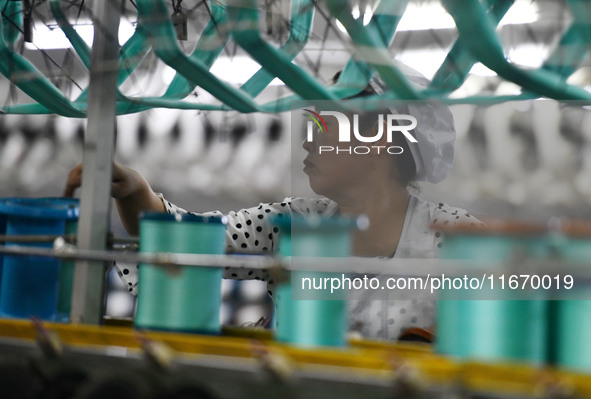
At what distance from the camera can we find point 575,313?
0.55 meters

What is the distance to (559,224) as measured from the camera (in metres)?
0.57

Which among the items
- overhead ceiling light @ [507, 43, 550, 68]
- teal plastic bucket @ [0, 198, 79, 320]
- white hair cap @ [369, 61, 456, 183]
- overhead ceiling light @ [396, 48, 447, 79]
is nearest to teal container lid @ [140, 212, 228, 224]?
teal plastic bucket @ [0, 198, 79, 320]

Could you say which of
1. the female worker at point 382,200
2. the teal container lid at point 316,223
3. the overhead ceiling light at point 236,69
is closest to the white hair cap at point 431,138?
the female worker at point 382,200

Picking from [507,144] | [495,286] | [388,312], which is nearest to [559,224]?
[495,286]

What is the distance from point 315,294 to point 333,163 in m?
0.57

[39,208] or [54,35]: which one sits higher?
[54,35]

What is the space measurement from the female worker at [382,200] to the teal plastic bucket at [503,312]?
42 centimetres

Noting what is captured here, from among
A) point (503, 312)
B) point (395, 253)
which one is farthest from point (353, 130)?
point (395, 253)

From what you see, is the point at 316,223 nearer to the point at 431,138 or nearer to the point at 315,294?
the point at 315,294

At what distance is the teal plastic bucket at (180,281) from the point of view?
0.69 m

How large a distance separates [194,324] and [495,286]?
0.33 meters

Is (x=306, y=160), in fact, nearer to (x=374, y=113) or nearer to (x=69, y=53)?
(x=374, y=113)

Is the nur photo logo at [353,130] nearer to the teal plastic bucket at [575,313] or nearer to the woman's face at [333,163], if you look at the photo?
the woman's face at [333,163]

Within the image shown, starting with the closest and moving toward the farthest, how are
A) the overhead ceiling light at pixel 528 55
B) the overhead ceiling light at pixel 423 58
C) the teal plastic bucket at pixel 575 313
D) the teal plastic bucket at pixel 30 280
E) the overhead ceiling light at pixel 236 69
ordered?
the teal plastic bucket at pixel 575 313
the teal plastic bucket at pixel 30 280
the overhead ceiling light at pixel 528 55
the overhead ceiling light at pixel 423 58
the overhead ceiling light at pixel 236 69
